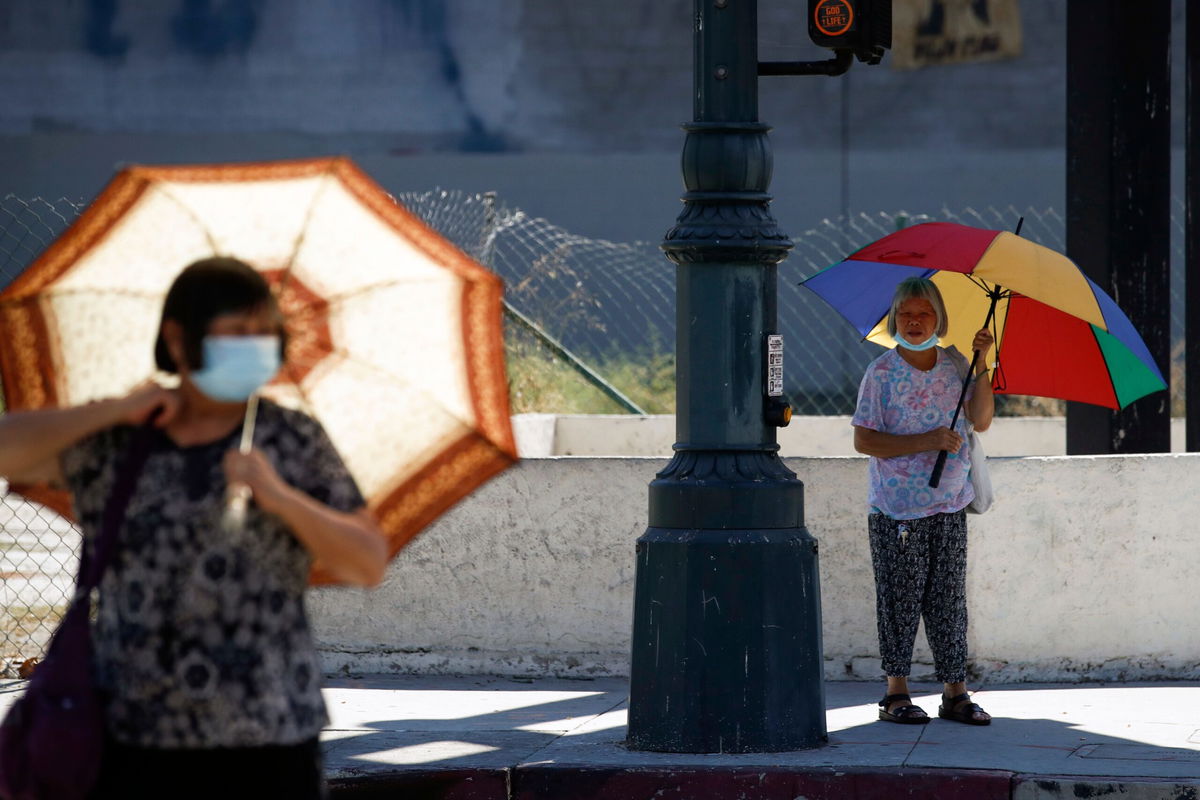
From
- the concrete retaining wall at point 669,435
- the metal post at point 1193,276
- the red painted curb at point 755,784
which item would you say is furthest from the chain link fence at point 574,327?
the red painted curb at point 755,784

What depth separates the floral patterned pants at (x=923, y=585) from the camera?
6730mm

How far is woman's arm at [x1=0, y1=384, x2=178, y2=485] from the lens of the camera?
304 cm

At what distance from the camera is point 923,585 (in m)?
6.79

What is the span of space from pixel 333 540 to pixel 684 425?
11.3ft

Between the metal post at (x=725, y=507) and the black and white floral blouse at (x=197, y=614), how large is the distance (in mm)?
3244

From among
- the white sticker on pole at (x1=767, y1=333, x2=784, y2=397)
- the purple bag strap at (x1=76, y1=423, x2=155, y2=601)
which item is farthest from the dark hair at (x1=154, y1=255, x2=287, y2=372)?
the white sticker on pole at (x1=767, y1=333, x2=784, y2=397)

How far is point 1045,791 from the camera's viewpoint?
5.74 m

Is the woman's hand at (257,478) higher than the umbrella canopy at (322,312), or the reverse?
the umbrella canopy at (322,312)

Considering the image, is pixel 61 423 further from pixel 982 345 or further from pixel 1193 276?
pixel 1193 276

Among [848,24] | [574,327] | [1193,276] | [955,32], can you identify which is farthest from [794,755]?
[955,32]

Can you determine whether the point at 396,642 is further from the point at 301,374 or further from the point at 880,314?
the point at 301,374

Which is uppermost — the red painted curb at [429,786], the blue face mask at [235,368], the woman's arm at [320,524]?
the blue face mask at [235,368]

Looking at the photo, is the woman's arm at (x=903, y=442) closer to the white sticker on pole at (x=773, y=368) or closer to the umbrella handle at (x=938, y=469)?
the umbrella handle at (x=938, y=469)

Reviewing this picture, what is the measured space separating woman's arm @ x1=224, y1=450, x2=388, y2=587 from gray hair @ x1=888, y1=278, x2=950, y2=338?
384 cm
